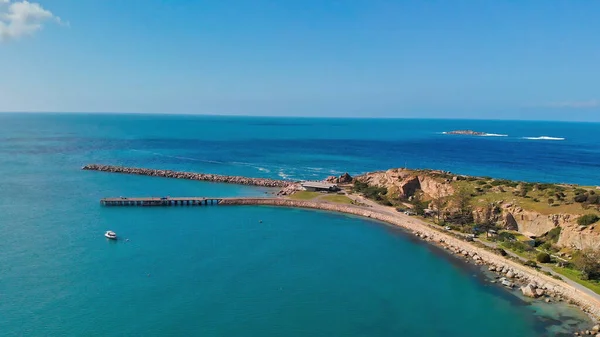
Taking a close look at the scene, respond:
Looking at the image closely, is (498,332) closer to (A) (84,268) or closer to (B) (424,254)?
(B) (424,254)

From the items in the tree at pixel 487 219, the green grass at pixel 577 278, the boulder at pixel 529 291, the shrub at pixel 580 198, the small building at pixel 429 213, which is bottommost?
the boulder at pixel 529 291

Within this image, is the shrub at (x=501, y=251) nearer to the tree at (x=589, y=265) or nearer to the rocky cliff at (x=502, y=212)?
the tree at (x=589, y=265)

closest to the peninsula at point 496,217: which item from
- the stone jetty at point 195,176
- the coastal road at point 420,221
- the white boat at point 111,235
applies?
the coastal road at point 420,221

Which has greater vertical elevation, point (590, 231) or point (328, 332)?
point (590, 231)

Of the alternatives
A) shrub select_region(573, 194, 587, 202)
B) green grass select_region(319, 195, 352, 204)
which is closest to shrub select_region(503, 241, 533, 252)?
shrub select_region(573, 194, 587, 202)

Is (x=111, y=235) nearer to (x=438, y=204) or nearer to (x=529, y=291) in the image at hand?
(x=438, y=204)

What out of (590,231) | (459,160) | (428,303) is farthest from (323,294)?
(459,160)

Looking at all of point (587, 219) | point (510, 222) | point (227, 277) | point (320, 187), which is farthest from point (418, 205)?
point (227, 277)
